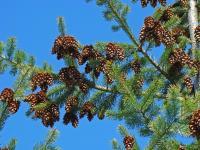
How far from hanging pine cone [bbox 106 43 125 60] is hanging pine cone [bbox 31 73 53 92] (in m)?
→ 0.88

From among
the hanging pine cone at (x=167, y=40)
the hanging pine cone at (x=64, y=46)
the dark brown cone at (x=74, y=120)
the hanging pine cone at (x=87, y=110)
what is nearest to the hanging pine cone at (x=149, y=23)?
the hanging pine cone at (x=167, y=40)

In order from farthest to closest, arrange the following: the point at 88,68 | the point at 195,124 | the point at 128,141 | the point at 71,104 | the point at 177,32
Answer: the point at 177,32 < the point at 71,104 < the point at 88,68 < the point at 128,141 < the point at 195,124

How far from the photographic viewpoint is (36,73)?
7438mm

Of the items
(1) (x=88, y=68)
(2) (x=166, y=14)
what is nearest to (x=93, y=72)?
(1) (x=88, y=68)

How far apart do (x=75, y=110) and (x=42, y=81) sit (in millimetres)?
667

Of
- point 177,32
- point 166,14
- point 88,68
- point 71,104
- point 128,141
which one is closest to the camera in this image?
point 128,141

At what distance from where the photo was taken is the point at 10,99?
702cm

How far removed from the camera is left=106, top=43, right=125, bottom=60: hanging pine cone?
282 inches

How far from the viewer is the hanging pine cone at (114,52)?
7160 mm

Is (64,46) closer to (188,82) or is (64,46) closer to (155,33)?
(155,33)

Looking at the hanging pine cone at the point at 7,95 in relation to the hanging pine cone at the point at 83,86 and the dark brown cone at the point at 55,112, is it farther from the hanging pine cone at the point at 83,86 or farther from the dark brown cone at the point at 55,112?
the hanging pine cone at the point at 83,86

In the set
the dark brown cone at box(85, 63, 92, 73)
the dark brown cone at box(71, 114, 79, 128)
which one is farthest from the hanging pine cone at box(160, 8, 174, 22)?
the dark brown cone at box(71, 114, 79, 128)

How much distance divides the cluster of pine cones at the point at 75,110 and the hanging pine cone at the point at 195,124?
8.33 ft

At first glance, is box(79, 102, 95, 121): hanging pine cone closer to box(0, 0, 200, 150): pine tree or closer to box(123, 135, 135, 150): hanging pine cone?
box(0, 0, 200, 150): pine tree
